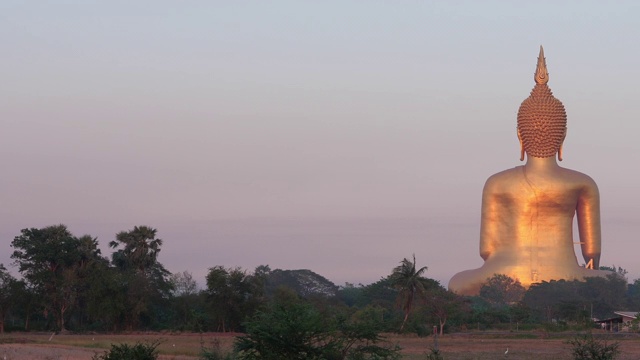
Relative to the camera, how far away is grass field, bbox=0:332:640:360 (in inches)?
1430

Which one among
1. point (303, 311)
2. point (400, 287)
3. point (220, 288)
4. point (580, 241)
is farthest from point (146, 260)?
point (303, 311)

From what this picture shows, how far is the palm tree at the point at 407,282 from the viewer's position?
59.1 metres

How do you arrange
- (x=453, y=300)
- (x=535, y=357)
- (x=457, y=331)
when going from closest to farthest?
(x=535, y=357)
(x=457, y=331)
(x=453, y=300)

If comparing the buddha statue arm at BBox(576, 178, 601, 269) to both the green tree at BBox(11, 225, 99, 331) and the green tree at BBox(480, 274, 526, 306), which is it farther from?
the green tree at BBox(11, 225, 99, 331)

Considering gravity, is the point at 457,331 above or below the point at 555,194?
below

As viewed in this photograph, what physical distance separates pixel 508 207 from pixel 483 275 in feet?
15.2

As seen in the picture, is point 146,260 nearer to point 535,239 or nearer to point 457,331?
point 457,331

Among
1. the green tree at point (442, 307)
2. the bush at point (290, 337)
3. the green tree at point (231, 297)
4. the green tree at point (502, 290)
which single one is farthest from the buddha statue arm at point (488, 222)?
the bush at point (290, 337)

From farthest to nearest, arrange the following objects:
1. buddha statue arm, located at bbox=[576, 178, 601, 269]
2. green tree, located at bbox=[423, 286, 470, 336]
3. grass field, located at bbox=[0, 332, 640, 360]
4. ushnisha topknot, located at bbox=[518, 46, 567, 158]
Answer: buddha statue arm, located at bbox=[576, 178, 601, 269]
ushnisha topknot, located at bbox=[518, 46, 567, 158]
green tree, located at bbox=[423, 286, 470, 336]
grass field, located at bbox=[0, 332, 640, 360]

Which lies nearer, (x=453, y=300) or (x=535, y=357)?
(x=535, y=357)

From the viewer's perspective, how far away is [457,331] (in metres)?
57.6

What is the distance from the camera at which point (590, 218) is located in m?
77.8

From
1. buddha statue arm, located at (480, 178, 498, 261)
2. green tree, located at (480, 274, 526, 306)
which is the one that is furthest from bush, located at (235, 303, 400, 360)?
buddha statue arm, located at (480, 178, 498, 261)


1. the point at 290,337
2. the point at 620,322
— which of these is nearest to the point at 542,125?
the point at 620,322
